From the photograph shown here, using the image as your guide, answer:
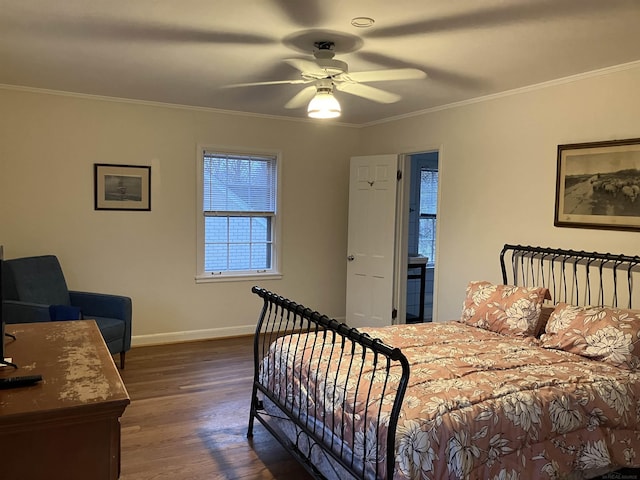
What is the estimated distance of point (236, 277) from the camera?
5.57m

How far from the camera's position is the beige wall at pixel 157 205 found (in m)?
4.60

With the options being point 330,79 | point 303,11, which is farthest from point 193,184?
point 303,11

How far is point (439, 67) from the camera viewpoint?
3.55 meters

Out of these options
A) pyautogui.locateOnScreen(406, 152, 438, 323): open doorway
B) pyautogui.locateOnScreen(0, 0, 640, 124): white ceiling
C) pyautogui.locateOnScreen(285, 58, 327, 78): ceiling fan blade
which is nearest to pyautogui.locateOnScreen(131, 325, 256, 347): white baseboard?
pyautogui.locateOnScreen(406, 152, 438, 323): open doorway

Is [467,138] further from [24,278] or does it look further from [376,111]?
[24,278]

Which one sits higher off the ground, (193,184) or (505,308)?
(193,184)

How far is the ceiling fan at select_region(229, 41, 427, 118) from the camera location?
3.14m

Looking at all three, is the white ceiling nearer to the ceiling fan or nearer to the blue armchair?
the ceiling fan

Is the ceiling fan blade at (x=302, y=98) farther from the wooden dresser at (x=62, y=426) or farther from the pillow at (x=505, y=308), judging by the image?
the wooden dresser at (x=62, y=426)

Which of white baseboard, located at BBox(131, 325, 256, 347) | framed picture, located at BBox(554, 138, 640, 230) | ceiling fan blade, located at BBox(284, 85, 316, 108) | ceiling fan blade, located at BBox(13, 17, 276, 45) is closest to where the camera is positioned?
ceiling fan blade, located at BBox(13, 17, 276, 45)

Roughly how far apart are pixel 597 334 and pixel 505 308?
0.67 m

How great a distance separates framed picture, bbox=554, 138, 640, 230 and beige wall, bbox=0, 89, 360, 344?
2.81m

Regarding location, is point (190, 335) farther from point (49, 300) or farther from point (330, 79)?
point (330, 79)

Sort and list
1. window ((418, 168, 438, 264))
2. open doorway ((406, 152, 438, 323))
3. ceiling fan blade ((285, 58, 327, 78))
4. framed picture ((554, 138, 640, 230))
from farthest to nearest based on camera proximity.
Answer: window ((418, 168, 438, 264)) → open doorway ((406, 152, 438, 323)) → framed picture ((554, 138, 640, 230)) → ceiling fan blade ((285, 58, 327, 78))
